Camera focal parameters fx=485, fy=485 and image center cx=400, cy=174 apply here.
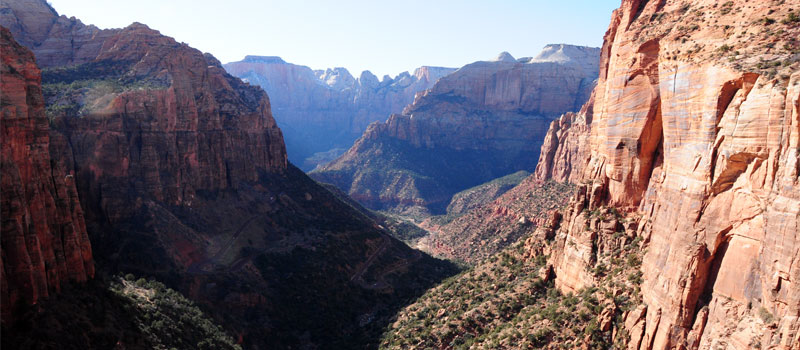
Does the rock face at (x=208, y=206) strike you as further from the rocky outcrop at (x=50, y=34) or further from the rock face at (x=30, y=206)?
the rock face at (x=30, y=206)

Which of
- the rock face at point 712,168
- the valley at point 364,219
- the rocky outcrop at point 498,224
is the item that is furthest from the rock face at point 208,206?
the rock face at point 712,168

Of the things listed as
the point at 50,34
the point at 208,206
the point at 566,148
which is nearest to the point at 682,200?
the point at 208,206

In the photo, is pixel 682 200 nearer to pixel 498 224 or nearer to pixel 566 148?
pixel 498 224

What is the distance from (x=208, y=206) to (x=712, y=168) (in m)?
71.5

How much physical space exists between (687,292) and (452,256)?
76.6 metres

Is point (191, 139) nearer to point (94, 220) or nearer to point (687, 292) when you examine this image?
point (94, 220)

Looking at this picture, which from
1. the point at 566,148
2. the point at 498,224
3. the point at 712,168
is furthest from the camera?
the point at 566,148

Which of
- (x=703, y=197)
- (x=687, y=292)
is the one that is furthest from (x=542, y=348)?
(x=703, y=197)

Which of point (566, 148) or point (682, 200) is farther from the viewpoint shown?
point (566, 148)

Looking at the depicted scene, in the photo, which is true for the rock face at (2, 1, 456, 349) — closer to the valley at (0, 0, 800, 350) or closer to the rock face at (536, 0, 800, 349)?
the valley at (0, 0, 800, 350)

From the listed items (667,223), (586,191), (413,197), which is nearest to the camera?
(667,223)

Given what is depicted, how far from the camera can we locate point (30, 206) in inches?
1355

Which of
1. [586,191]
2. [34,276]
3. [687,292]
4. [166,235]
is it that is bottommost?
[166,235]

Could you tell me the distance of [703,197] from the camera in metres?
28.9
